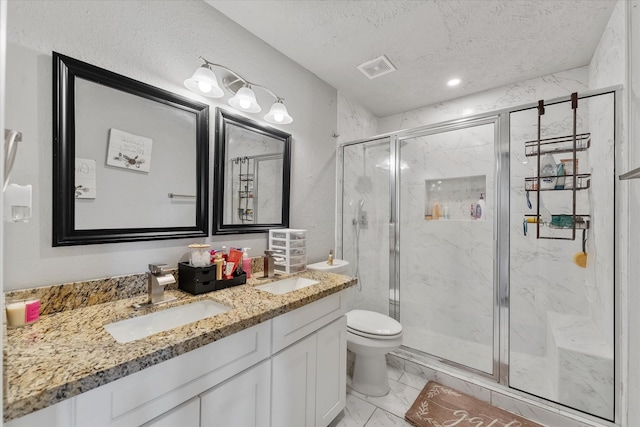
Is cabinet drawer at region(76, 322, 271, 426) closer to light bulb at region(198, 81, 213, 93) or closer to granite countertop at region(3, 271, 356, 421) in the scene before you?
granite countertop at region(3, 271, 356, 421)

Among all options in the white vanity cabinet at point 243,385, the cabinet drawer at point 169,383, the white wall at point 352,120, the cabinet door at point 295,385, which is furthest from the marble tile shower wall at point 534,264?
the cabinet drawer at point 169,383

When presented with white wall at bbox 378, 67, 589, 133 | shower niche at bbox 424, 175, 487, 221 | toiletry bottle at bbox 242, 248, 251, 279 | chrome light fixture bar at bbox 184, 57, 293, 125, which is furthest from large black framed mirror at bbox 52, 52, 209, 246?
white wall at bbox 378, 67, 589, 133

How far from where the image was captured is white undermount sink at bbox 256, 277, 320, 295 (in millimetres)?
1646

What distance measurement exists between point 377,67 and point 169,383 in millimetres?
2360

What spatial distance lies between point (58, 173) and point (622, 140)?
107 inches

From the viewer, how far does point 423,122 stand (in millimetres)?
2973

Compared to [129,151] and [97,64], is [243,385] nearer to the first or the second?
[129,151]

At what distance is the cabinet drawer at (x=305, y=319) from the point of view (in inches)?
47.4

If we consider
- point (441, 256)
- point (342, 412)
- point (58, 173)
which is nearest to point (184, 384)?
point (58, 173)

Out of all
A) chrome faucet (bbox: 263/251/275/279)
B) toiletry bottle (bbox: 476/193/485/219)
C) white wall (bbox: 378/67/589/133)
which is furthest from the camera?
toiletry bottle (bbox: 476/193/485/219)

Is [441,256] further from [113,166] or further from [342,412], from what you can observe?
[113,166]

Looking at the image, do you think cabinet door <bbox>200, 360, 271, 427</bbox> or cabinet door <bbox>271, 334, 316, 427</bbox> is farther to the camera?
cabinet door <bbox>271, 334, 316, 427</bbox>

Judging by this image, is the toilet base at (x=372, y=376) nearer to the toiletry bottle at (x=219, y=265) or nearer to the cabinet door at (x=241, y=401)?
the cabinet door at (x=241, y=401)

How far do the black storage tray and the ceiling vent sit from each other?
1869 millimetres
